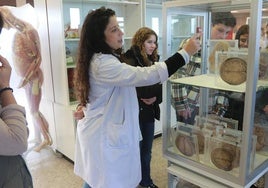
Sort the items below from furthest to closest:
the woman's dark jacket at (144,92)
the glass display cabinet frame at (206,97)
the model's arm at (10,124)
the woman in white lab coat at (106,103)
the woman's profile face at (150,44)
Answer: the woman's profile face at (150,44) < the woman's dark jacket at (144,92) < the woman in white lab coat at (106,103) < the glass display cabinet frame at (206,97) < the model's arm at (10,124)

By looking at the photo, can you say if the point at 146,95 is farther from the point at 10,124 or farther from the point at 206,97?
the point at 10,124

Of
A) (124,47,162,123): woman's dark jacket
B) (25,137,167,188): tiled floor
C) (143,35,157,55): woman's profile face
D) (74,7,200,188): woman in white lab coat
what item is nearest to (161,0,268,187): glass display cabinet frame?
(74,7,200,188): woman in white lab coat

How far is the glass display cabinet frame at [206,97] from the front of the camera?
125 centimetres

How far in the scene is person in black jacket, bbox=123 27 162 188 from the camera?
2160 mm

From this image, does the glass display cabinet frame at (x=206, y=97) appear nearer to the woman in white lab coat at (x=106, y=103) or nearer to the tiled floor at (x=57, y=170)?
the woman in white lab coat at (x=106, y=103)

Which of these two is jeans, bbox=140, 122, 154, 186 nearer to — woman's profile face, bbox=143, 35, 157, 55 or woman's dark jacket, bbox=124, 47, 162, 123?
woman's dark jacket, bbox=124, 47, 162, 123

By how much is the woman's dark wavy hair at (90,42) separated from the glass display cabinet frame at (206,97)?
1.17ft

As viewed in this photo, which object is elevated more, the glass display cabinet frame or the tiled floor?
the glass display cabinet frame

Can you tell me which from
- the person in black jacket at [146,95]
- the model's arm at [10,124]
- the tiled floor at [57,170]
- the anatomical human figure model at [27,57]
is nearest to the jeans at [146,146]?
the person in black jacket at [146,95]

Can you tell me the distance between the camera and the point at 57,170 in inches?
112

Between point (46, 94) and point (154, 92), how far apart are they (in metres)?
1.58

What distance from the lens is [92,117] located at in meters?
1.64

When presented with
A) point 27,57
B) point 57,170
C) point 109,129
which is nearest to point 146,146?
point 109,129

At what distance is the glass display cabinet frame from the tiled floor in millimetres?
931
